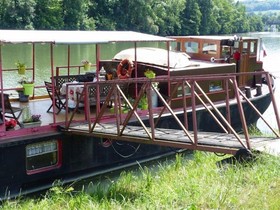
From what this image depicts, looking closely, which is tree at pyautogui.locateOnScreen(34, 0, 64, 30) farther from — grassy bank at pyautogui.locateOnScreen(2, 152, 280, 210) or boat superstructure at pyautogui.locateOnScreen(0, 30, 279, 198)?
grassy bank at pyautogui.locateOnScreen(2, 152, 280, 210)

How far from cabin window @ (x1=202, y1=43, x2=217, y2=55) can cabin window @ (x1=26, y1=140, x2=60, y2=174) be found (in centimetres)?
656

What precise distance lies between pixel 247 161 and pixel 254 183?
2.05 feet

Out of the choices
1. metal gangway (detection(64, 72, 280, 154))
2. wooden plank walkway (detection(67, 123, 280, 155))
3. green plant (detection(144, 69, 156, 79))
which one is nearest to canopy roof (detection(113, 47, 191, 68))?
green plant (detection(144, 69, 156, 79))

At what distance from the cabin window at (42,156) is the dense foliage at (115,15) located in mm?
34993

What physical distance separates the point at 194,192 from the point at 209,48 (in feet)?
27.6

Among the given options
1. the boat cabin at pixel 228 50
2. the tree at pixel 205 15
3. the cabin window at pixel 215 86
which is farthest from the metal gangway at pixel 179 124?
the tree at pixel 205 15

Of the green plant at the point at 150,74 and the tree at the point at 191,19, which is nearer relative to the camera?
the green plant at the point at 150,74

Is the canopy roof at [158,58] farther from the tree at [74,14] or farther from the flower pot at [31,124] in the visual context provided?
the tree at [74,14]

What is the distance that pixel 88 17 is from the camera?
54156 millimetres

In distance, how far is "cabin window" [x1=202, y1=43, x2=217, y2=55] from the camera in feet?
45.1

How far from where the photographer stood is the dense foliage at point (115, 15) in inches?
1695

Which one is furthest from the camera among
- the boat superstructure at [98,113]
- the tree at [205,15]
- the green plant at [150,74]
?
the tree at [205,15]

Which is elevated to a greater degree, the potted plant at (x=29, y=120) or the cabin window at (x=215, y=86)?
A: the cabin window at (x=215, y=86)

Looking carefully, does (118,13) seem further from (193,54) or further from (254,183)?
(254,183)
